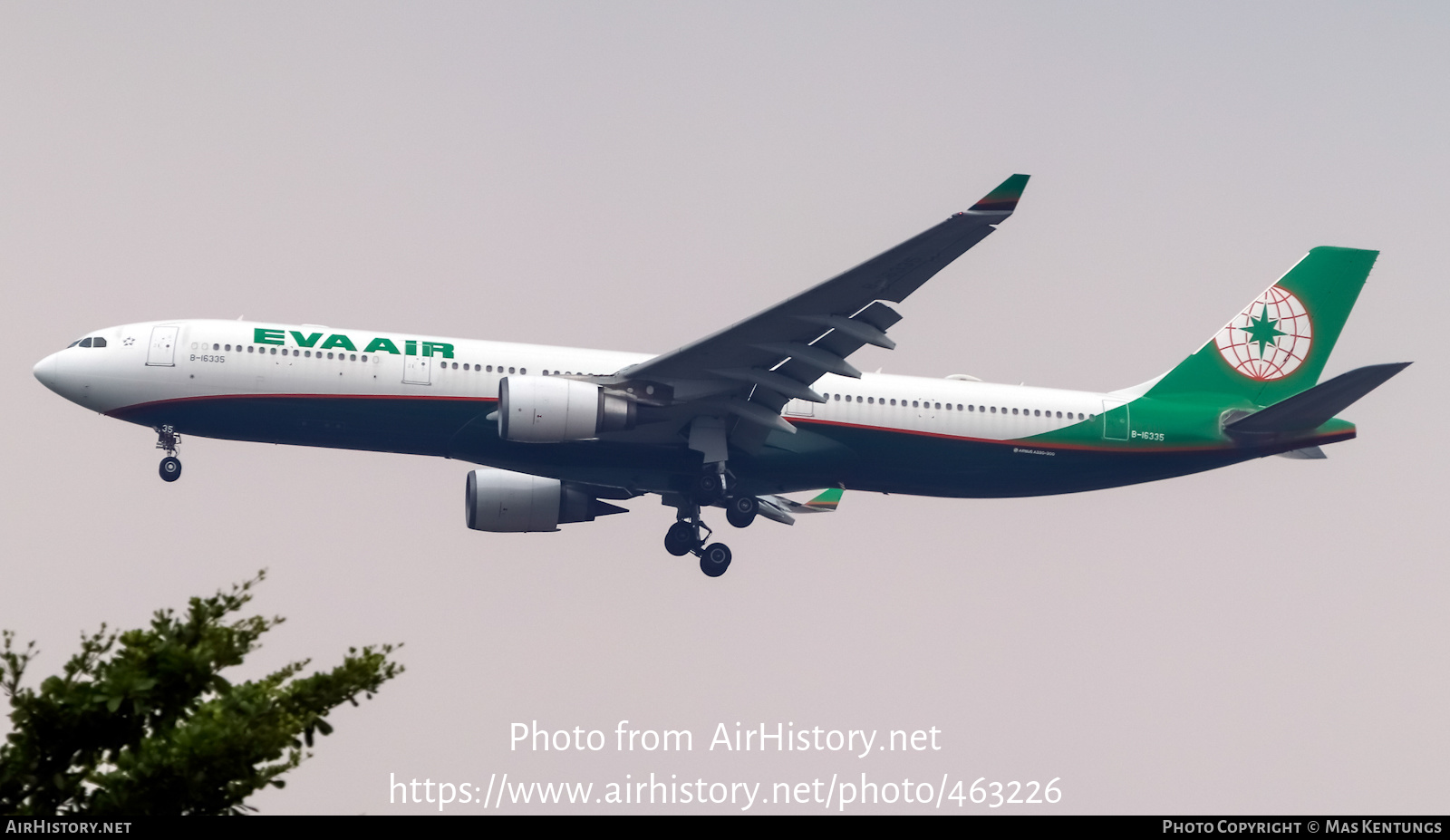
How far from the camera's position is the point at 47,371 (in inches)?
1362

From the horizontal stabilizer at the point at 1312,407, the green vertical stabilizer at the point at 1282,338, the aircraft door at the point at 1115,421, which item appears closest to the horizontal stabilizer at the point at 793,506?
the aircraft door at the point at 1115,421

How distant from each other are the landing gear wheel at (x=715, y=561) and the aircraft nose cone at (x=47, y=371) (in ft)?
47.1

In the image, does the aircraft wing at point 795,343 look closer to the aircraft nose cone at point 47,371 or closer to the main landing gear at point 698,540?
the main landing gear at point 698,540

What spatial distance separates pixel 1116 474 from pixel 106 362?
22124mm

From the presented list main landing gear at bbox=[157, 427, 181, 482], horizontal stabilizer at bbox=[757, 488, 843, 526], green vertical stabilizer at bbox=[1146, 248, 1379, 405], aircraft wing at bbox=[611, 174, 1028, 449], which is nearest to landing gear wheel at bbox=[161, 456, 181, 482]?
main landing gear at bbox=[157, 427, 181, 482]

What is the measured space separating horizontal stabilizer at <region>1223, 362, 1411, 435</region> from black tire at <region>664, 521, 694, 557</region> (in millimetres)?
12431

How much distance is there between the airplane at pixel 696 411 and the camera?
3309 cm

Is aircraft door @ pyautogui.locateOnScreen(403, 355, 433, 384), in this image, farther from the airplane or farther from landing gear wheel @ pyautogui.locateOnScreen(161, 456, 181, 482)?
landing gear wheel @ pyautogui.locateOnScreen(161, 456, 181, 482)

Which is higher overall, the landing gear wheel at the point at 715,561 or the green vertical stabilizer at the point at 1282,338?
the green vertical stabilizer at the point at 1282,338

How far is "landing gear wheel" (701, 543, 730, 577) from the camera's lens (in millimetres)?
37688

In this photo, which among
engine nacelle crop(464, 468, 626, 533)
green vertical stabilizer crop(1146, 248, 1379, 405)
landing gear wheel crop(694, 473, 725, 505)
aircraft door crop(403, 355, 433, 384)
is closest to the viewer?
aircraft door crop(403, 355, 433, 384)

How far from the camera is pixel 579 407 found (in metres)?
33.0
